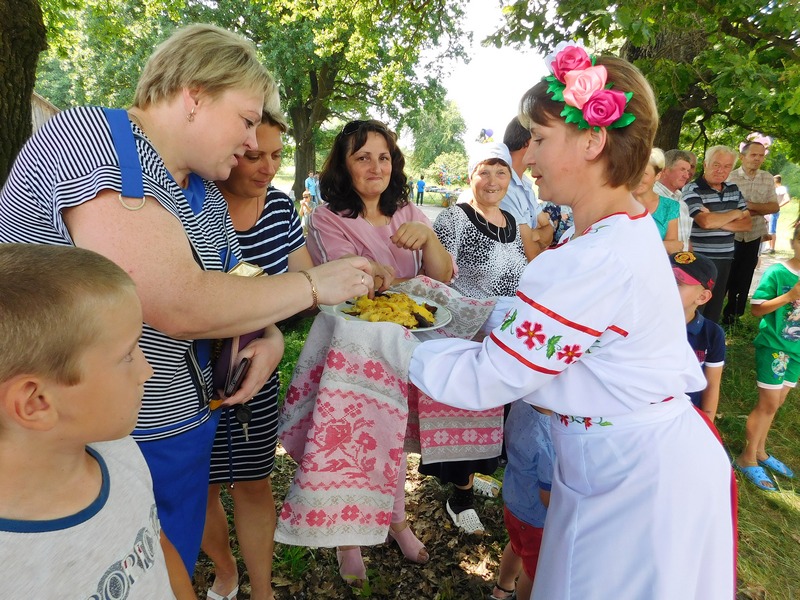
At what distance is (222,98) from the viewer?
154 cm

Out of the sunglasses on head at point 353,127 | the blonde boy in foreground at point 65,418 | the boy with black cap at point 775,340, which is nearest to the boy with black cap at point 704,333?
the boy with black cap at point 775,340

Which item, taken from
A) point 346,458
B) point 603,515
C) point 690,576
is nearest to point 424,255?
point 346,458

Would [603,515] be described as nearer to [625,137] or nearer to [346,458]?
[346,458]

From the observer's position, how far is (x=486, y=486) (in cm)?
373

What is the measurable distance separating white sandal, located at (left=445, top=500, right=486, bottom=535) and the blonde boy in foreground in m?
2.49

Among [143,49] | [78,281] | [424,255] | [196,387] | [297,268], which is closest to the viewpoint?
[78,281]

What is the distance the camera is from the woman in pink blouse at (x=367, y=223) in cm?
282

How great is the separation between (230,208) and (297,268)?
0.40 metres

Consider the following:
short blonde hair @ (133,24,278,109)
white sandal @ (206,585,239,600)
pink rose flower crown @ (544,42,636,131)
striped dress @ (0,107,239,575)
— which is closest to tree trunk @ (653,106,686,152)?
pink rose flower crown @ (544,42,636,131)

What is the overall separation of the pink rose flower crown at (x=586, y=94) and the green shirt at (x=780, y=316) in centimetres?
326

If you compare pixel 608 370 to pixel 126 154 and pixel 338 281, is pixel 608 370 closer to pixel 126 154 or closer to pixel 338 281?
pixel 338 281

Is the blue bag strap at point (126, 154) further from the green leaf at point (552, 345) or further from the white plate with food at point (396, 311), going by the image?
the green leaf at point (552, 345)

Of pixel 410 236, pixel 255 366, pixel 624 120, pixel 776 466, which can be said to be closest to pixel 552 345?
pixel 624 120

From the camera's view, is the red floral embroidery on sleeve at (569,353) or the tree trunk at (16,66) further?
the tree trunk at (16,66)
